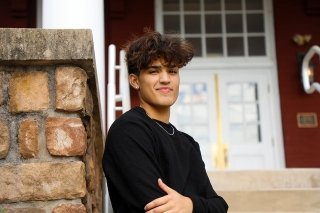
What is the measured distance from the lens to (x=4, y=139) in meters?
1.65

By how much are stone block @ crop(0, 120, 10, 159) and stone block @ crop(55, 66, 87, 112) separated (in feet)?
0.62

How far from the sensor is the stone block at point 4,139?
1.64m

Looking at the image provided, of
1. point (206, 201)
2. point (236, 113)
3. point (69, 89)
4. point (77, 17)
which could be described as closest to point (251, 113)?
point (236, 113)

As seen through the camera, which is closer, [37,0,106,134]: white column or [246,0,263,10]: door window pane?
[37,0,106,134]: white column

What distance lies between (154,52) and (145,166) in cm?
47

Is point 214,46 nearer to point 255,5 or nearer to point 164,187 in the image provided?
point 255,5

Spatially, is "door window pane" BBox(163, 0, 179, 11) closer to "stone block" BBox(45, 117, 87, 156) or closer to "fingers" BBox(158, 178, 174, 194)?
"stone block" BBox(45, 117, 87, 156)

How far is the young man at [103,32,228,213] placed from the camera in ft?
5.27

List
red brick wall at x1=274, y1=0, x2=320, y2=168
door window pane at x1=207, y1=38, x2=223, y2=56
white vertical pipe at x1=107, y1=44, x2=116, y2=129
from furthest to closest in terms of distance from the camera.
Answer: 1. door window pane at x1=207, y1=38, x2=223, y2=56
2. red brick wall at x1=274, y1=0, x2=320, y2=168
3. white vertical pipe at x1=107, y1=44, x2=116, y2=129

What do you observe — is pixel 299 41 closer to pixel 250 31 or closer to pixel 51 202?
pixel 250 31

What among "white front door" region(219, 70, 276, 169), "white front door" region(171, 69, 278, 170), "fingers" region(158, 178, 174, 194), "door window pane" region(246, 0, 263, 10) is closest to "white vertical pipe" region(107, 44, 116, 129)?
"fingers" region(158, 178, 174, 194)

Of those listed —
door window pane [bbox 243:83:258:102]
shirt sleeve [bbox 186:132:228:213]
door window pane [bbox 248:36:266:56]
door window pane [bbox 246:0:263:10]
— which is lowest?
shirt sleeve [bbox 186:132:228:213]

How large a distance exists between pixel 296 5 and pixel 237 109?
6.03 feet

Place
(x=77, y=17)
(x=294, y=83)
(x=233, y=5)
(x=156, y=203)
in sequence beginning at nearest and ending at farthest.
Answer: (x=156, y=203), (x=77, y=17), (x=294, y=83), (x=233, y=5)
